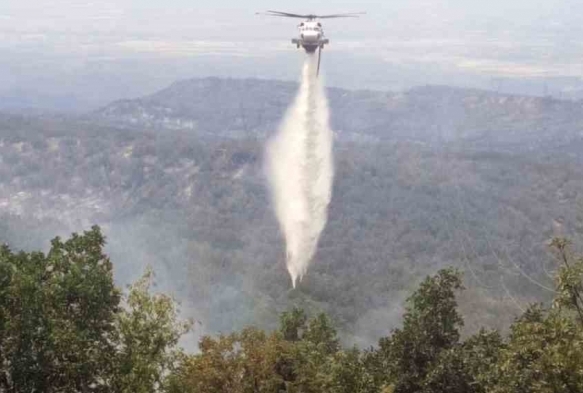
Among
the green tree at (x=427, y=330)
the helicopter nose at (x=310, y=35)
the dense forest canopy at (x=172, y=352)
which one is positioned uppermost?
the helicopter nose at (x=310, y=35)

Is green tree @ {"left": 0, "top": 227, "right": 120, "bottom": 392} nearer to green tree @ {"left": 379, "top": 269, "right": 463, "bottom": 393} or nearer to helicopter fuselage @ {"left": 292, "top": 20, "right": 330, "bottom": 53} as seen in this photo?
green tree @ {"left": 379, "top": 269, "right": 463, "bottom": 393}

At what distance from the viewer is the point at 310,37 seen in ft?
224

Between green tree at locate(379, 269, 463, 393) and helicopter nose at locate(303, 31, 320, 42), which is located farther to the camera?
helicopter nose at locate(303, 31, 320, 42)

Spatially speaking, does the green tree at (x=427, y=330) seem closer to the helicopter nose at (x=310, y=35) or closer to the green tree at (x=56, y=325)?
the green tree at (x=56, y=325)

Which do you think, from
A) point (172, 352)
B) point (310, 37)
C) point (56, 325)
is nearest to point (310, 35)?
point (310, 37)

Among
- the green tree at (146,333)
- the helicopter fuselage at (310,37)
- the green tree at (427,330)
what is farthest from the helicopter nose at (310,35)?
the green tree at (146,333)

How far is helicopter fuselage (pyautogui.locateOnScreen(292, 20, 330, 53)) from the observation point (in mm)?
68375

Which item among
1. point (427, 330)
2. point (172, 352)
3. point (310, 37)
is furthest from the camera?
point (310, 37)

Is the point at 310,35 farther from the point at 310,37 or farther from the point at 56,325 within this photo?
the point at 56,325

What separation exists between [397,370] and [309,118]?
65517 mm

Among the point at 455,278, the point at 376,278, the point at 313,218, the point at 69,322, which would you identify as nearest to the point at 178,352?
the point at 69,322

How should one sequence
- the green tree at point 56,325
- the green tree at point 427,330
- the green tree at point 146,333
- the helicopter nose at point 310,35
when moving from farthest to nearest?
the helicopter nose at point 310,35, the green tree at point 427,330, the green tree at point 146,333, the green tree at point 56,325

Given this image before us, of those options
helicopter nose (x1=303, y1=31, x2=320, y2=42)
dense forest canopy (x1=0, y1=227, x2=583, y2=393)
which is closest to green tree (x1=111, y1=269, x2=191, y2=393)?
dense forest canopy (x1=0, y1=227, x2=583, y2=393)

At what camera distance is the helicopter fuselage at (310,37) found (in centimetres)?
6838
